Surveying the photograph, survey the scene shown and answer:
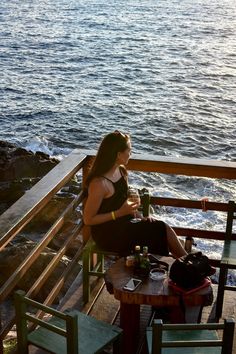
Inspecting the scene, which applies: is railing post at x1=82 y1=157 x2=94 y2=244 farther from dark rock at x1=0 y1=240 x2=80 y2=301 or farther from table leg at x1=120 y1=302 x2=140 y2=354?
dark rock at x1=0 y1=240 x2=80 y2=301

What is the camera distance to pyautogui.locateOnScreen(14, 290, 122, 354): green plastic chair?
144 inches

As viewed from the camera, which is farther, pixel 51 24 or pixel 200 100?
pixel 51 24

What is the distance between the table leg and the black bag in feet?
1.55

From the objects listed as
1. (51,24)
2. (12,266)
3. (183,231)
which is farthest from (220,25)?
(183,231)

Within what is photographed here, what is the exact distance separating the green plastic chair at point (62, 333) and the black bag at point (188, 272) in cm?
60

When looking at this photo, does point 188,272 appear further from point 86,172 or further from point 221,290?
point 86,172

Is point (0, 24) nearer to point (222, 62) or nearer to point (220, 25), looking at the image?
point (220, 25)

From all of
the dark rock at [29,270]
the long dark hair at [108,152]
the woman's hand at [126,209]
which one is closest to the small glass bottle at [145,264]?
the woman's hand at [126,209]

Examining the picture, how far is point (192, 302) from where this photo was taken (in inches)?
175

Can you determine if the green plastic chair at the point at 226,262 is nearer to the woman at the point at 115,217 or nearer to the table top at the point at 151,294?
the woman at the point at 115,217

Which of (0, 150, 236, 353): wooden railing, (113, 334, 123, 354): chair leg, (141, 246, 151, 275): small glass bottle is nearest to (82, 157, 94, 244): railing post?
(0, 150, 236, 353): wooden railing

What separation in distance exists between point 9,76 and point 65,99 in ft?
19.0

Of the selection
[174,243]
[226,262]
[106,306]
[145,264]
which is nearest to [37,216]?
[106,306]

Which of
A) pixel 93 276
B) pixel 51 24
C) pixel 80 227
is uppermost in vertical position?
pixel 80 227
